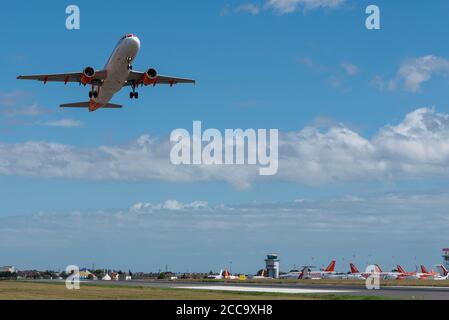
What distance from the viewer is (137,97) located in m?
86.8

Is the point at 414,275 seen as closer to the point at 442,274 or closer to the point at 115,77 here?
the point at 442,274

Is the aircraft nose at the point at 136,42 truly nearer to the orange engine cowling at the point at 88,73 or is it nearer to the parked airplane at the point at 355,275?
the orange engine cowling at the point at 88,73

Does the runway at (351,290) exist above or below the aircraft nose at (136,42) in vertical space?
below

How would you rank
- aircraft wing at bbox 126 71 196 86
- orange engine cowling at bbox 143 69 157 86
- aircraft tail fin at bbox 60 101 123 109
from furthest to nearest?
1. aircraft tail fin at bbox 60 101 123 109
2. aircraft wing at bbox 126 71 196 86
3. orange engine cowling at bbox 143 69 157 86

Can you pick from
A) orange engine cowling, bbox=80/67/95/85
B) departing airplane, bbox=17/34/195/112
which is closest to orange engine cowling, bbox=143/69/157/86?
departing airplane, bbox=17/34/195/112

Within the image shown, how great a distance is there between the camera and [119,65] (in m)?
76.1

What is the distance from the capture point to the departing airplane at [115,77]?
74250 millimetres

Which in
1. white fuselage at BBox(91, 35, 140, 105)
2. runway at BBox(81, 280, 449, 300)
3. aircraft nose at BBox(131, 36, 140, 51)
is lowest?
runway at BBox(81, 280, 449, 300)

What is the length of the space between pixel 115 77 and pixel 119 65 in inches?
123

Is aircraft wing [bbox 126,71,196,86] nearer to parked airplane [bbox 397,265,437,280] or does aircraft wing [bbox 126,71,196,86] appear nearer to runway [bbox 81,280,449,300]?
runway [bbox 81,280,449,300]

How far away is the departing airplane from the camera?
74.2 metres

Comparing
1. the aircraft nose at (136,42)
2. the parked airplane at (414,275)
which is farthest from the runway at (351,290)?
the parked airplane at (414,275)
